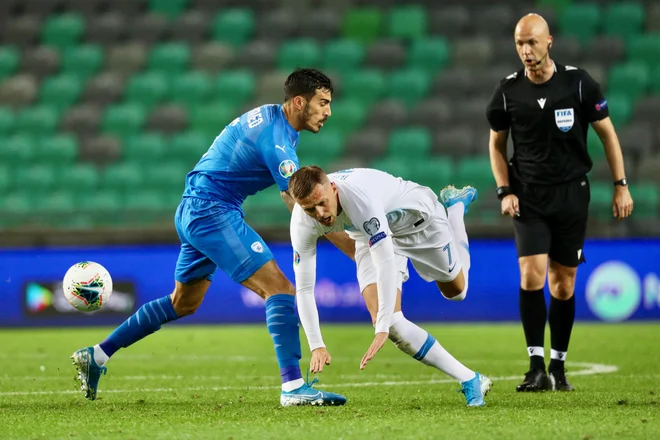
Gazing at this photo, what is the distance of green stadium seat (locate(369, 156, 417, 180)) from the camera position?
14859 mm

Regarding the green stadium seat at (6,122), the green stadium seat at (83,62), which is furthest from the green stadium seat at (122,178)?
the green stadium seat at (83,62)

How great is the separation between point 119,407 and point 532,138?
300 cm

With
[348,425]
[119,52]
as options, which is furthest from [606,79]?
[348,425]

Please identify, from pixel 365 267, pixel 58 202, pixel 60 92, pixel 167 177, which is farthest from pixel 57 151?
pixel 365 267

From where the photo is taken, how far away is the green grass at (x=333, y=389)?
4.60 metres

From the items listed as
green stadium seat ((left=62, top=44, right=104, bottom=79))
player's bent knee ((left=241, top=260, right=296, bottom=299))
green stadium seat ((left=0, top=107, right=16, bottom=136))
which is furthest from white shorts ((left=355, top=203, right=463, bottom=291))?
green stadium seat ((left=62, top=44, right=104, bottom=79))

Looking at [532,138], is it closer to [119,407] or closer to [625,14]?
[119,407]

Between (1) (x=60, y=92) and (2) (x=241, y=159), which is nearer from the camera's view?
(2) (x=241, y=159)

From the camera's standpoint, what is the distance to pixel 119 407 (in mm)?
5680

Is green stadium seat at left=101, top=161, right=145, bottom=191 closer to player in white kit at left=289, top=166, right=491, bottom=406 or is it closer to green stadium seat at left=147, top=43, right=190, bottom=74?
green stadium seat at left=147, top=43, right=190, bottom=74

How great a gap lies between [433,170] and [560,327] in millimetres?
8687

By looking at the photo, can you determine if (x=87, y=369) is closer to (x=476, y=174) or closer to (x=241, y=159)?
(x=241, y=159)

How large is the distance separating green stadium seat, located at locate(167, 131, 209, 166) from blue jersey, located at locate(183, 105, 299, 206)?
1040 cm

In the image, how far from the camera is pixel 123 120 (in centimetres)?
1750
